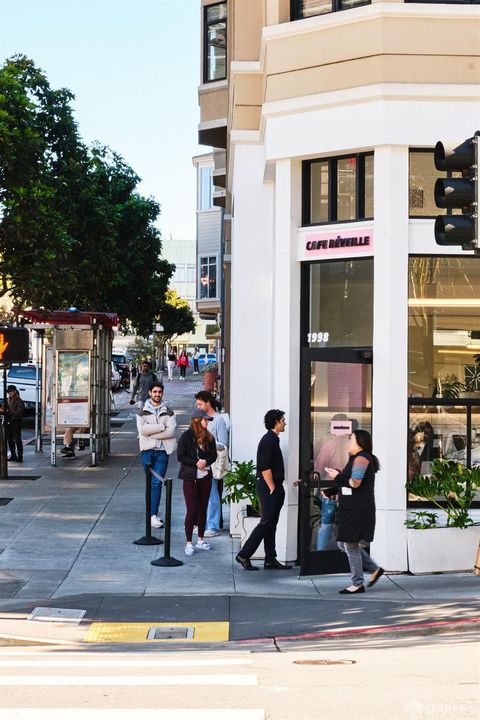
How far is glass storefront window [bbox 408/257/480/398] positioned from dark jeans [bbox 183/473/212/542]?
2880 millimetres

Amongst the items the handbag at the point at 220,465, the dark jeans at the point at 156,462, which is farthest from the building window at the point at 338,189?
the dark jeans at the point at 156,462

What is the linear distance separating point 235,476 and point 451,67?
5450 mm

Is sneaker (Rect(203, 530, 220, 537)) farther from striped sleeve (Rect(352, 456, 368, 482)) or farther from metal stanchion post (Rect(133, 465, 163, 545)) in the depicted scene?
striped sleeve (Rect(352, 456, 368, 482))

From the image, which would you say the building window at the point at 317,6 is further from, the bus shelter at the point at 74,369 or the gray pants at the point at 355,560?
the bus shelter at the point at 74,369

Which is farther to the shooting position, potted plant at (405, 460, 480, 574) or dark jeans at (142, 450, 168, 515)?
dark jeans at (142, 450, 168, 515)

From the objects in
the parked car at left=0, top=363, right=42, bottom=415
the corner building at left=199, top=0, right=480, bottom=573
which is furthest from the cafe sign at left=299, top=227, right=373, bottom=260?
the parked car at left=0, top=363, right=42, bottom=415

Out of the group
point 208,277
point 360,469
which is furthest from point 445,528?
point 208,277

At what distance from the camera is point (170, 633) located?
1025 centimetres

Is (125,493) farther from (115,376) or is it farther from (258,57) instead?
(115,376)

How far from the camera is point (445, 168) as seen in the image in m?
9.22

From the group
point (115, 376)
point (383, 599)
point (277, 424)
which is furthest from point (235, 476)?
point (115, 376)

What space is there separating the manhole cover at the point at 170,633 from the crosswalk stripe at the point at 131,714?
124 inches

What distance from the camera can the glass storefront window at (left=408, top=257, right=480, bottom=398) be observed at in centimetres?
1309

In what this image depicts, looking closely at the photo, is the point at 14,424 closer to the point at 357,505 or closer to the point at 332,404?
the point at 332,404
